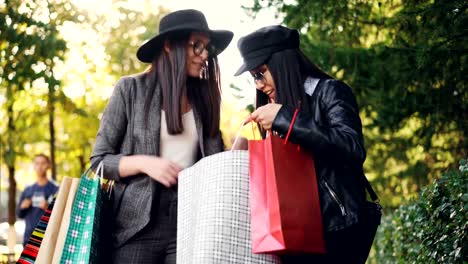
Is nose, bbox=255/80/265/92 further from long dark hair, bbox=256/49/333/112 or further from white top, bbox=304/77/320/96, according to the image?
white top, bbox=304/77/320/96

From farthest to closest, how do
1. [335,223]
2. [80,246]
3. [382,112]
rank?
[382,112] < [80,246] < [335,223]

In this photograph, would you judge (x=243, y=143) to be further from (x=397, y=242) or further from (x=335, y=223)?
(x=397, y=242)

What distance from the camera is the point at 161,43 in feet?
13.0

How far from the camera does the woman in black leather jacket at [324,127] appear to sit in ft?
10.2

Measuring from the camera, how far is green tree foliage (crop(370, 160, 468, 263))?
4766mm

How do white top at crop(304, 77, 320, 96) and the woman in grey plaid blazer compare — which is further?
the woman in grey plaid blazer

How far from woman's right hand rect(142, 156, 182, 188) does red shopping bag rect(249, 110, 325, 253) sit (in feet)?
1.79

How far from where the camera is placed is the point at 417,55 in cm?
572

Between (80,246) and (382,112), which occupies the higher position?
(382,112)

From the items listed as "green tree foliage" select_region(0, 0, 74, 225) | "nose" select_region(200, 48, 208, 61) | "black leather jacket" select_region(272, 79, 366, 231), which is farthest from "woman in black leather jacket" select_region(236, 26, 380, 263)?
"green tree foliage" select_region(0, 0, 74, 225)

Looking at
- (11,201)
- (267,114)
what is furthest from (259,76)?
(11,201)

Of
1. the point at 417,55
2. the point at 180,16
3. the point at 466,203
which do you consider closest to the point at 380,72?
the point at 417,55

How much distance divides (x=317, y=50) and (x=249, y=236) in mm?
5355

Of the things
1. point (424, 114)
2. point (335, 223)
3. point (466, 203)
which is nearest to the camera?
point (335, 223)
